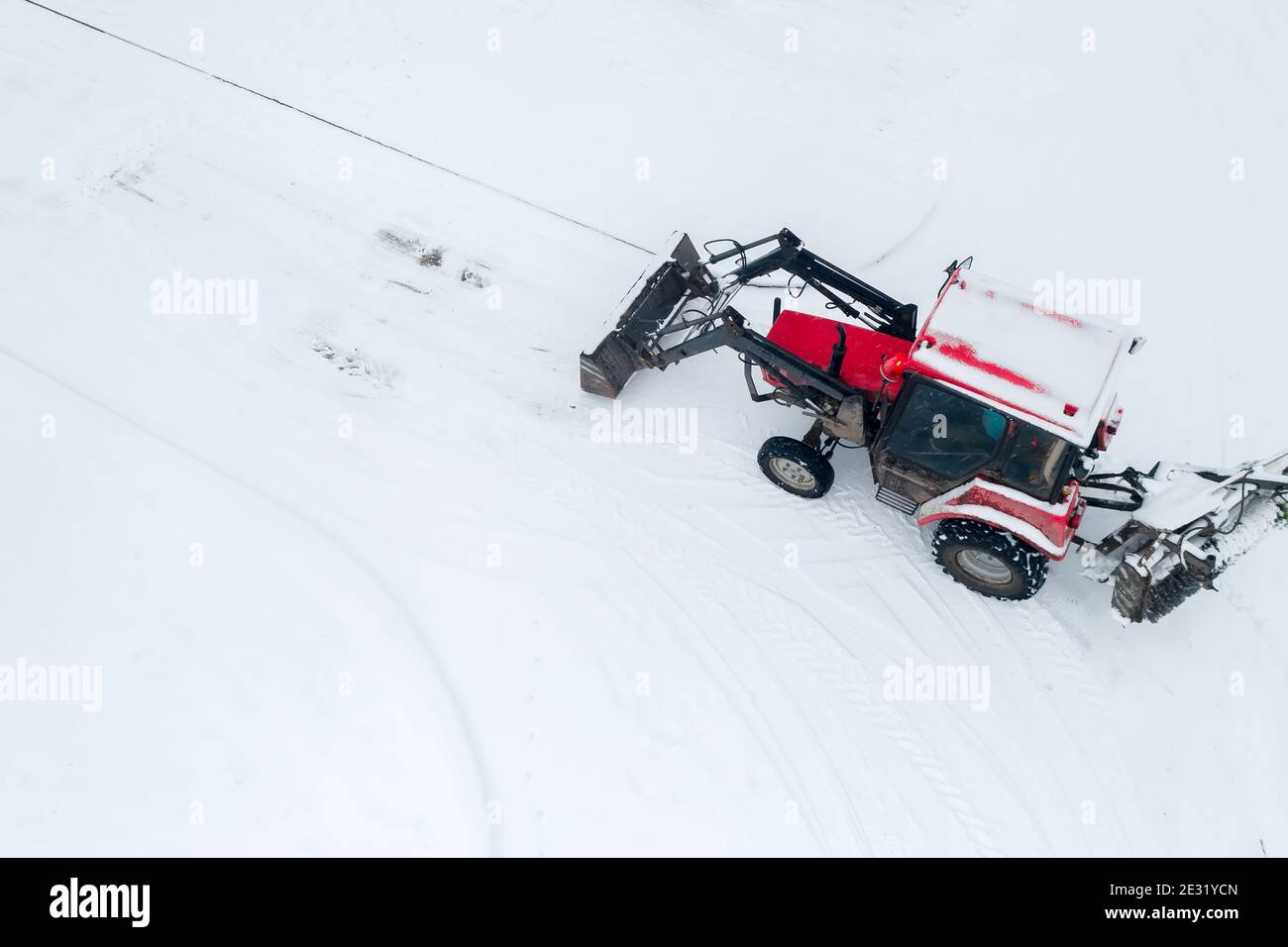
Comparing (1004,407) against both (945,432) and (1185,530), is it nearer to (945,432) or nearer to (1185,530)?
(945,432)

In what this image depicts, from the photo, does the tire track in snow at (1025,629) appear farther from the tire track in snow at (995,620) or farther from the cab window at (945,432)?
the cab window at (945,432)

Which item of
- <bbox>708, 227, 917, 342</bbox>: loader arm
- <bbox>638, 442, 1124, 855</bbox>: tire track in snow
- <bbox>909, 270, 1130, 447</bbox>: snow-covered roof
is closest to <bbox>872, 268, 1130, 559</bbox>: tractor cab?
<bbox>909, 270, 1130, 447</bbox>: snow-covered roof

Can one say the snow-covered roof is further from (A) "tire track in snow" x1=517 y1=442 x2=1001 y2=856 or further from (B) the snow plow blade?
(A) "tire track in snow" x1=517 y1=442 x2=1001 y2=856

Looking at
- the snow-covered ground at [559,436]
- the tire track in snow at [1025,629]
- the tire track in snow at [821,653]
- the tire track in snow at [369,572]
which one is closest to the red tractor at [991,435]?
the tire track in snow at [1025,629]

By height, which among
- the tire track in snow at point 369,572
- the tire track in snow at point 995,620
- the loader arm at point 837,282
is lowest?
the tire track in snow at point 369,572

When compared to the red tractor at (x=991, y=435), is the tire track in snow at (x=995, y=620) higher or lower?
lower

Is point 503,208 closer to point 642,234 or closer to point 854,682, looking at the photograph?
point 642,234
